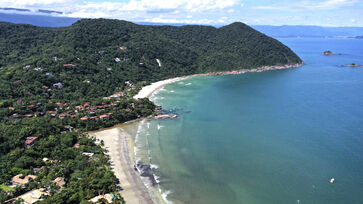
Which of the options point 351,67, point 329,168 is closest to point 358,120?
point 329,168

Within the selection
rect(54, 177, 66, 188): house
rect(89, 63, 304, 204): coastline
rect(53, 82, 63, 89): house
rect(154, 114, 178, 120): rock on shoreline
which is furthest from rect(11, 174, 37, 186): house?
rect(53, 82, 63, 89): house

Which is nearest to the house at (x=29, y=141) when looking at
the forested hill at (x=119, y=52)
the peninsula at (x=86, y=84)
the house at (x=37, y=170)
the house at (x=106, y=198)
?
the peninsula at (x=86, y=84)

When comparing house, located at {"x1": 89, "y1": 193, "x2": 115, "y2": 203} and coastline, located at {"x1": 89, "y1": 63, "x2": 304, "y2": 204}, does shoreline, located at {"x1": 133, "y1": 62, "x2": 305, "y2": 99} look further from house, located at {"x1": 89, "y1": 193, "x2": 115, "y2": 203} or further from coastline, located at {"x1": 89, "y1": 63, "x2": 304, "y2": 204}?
house, located at {"x1": 89, "y1": 193, "x2": 115, "y2": 203}

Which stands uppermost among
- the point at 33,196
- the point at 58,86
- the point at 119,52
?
the point at 119,52

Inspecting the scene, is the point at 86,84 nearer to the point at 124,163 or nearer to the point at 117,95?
the point at 117,95

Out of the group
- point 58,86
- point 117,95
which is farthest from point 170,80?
point 58,86

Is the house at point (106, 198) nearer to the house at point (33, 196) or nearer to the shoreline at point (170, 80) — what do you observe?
the house at point (33, 196)
